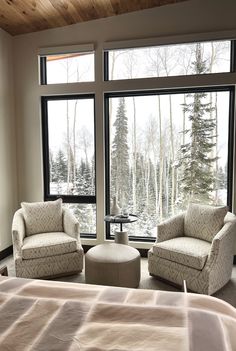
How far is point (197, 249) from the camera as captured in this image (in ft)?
9.37

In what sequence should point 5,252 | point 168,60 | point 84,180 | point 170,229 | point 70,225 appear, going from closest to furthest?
point 170,229 < point 70,225 < point 168,60 < point 5,252 < point 84,180

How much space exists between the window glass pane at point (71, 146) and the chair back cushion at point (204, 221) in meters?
1.47

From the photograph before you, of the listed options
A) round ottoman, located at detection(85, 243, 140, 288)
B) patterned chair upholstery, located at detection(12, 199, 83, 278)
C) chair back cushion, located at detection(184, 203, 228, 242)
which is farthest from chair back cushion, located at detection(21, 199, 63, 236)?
chair back cushion, located at detection(184, 203, 228, 242)

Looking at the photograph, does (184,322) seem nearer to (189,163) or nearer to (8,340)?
(8,340)

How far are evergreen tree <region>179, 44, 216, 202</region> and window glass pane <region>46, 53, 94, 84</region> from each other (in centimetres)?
139

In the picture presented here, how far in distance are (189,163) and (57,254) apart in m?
2.00

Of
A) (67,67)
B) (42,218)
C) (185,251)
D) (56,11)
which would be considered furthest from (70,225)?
(56,11)

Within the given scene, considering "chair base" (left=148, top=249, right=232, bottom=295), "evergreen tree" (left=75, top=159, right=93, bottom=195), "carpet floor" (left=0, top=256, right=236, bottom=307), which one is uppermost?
"evergreen tree" (left=75, top=159, right=93, bottom=195)

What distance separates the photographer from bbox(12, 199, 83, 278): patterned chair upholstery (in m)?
3.08

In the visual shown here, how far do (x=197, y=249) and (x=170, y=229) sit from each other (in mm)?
463

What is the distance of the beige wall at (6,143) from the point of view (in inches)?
155

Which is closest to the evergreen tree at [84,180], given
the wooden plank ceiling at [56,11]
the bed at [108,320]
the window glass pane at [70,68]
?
the window glass pane at [70,68]

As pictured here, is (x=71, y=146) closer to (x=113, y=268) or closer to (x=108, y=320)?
(x=113, y=268)

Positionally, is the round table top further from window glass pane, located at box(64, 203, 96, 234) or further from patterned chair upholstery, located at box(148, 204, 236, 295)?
window glass pane, located at box(64, 203, 96, 234)
